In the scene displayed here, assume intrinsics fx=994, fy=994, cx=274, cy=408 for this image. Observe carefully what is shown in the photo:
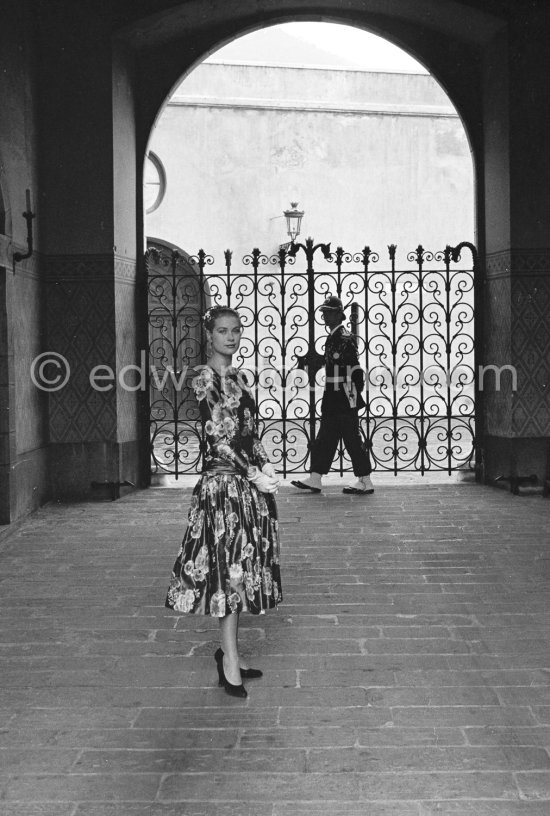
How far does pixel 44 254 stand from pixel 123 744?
6360mm

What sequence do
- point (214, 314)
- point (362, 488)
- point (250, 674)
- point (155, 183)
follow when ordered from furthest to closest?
point (155, 183)
point (362, 488)
point (250, 674)
point (214, 314)

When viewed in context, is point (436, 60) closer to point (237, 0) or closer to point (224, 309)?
point (237, 0)

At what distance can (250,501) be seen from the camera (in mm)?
4074

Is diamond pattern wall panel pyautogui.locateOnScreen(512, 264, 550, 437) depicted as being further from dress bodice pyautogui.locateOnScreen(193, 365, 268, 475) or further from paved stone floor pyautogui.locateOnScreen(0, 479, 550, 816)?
dress bodice pyautogui.locateOnScreen(193, 365, 268, 475)

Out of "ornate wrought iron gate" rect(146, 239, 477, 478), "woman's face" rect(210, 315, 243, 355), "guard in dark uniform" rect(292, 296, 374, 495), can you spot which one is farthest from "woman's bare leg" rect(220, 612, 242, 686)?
"guard in dark uniform" rect(292, 296, 374, 495)

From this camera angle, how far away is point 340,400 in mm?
9297

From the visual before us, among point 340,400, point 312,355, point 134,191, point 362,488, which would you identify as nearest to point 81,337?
point 134,191

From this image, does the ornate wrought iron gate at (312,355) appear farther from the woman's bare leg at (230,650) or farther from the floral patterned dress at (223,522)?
the woman's bare leg at (230,650)

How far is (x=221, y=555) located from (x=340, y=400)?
5.39 metres

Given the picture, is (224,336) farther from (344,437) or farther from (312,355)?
(312,355)

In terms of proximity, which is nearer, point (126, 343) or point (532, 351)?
point (532, 351)

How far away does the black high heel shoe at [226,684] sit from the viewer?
13.2 ft

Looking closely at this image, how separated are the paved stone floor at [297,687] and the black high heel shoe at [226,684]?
51 millimetres

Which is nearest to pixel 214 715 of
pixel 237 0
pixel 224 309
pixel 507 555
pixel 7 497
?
pixel 224 309
